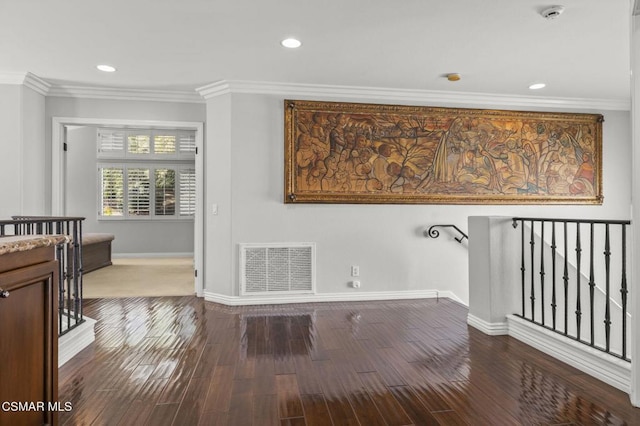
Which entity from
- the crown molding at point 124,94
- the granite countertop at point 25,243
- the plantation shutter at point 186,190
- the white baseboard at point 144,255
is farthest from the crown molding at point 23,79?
the white baseboard at point 144,255

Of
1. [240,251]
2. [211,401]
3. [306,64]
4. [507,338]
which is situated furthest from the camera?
[240,251]

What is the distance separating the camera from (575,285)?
13.3ft

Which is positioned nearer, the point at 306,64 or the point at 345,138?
the point at 306,64

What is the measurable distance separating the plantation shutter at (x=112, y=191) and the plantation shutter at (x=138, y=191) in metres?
0.17

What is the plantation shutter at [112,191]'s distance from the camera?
859 cm

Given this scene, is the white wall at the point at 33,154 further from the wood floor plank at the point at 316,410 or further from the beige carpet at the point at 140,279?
the wood floor plank at the point at 316,410

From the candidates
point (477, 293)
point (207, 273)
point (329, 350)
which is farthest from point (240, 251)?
point (477, 293)

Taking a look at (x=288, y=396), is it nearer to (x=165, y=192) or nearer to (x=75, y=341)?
(x=75, y=341)

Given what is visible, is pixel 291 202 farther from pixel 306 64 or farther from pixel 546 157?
pixel 546 157

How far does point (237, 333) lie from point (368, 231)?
Answer: 2.01 m

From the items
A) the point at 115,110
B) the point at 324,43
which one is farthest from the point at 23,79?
the point at 324,43

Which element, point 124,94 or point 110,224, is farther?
point 110,224

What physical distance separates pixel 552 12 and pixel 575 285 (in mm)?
2745

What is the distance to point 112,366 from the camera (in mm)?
2621
